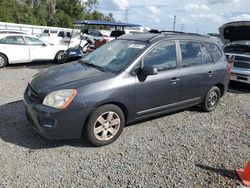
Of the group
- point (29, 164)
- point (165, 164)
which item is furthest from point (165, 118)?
point (29, 164)

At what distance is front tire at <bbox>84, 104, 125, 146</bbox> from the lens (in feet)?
12.1

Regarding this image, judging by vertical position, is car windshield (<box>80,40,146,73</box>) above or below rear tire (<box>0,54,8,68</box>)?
above

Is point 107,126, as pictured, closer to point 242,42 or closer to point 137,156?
point 137,156

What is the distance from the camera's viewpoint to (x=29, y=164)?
10.9ft

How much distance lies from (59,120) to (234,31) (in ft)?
24.2

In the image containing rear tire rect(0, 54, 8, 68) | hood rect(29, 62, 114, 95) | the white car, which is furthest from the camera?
the white car

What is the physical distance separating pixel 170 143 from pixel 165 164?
0.66 metres

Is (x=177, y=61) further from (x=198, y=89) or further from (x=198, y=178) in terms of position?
(x=198, y=178)

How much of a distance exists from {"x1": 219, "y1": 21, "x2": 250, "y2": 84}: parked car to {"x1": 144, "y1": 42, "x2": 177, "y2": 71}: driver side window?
3903 mm

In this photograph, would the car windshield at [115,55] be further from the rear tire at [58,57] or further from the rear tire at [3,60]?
the rear tire at [58,57]

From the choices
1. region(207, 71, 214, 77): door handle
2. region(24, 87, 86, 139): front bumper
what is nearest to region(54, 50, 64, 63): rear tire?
region(207, 71, 214, 77): door handle

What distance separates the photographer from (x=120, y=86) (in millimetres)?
3812

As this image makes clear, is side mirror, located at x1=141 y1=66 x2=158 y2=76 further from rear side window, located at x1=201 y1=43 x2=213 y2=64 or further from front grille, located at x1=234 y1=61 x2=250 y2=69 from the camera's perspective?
front grille, located at x1=234 y1=61 x2=250 y2=69

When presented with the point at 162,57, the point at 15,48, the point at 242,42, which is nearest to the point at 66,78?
the point at 162,57
